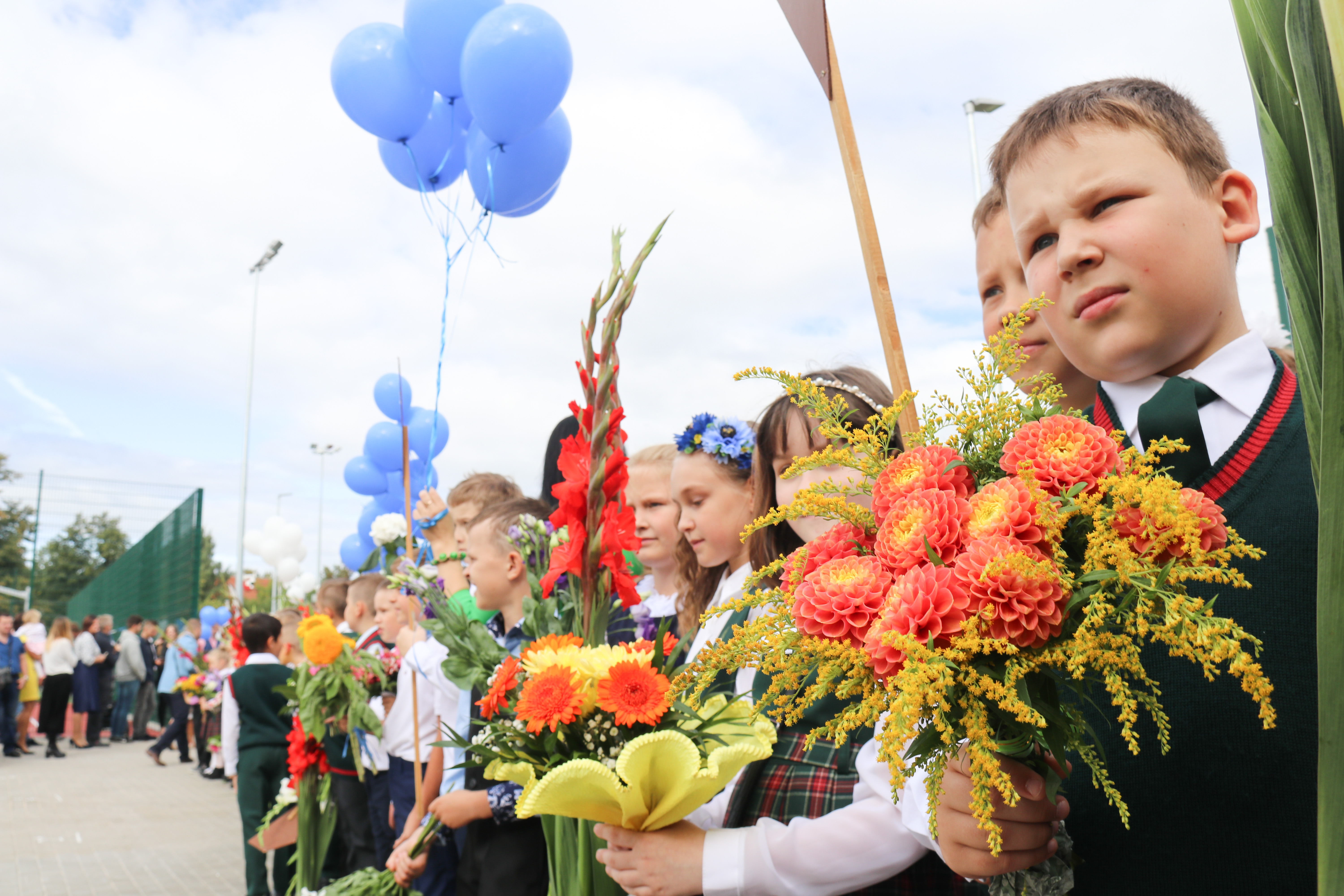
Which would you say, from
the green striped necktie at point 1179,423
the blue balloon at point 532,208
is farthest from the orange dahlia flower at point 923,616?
the blue balloon at point 532,208

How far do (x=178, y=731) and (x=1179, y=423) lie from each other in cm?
1411

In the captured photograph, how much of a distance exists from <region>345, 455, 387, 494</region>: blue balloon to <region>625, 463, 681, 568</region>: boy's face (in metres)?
4.38

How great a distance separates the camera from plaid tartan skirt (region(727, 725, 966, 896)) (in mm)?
1742

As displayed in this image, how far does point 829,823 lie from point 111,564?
27.3m

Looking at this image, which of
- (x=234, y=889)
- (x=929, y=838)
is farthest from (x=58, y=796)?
(x=929, y=838)

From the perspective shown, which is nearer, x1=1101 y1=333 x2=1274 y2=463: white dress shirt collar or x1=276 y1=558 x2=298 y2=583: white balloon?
x1=1101 y1=333 x2=1274 y2=463: white dress shirt collar

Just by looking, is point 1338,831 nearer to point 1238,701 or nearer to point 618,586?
point 1238,701

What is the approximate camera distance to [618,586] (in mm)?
1960

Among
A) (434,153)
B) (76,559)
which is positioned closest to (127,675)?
(434,153)

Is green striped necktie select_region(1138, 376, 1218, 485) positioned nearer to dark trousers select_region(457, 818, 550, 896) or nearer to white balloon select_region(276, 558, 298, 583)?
dark trousers select_region(457, 818, 550, 896)

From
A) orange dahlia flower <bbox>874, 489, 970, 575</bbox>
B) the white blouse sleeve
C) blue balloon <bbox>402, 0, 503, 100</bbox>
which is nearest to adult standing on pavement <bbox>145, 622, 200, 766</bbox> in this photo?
blue balloon <bbox>402, 0, 503, 100</bbox>

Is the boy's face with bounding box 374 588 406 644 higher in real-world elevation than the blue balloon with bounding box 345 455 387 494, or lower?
lower

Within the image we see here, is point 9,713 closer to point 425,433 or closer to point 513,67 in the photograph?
point 425,433

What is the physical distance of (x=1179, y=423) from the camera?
101 centimetres
